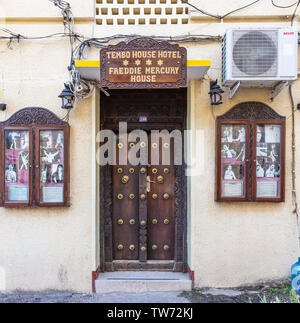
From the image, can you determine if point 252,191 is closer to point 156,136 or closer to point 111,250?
point 156,136

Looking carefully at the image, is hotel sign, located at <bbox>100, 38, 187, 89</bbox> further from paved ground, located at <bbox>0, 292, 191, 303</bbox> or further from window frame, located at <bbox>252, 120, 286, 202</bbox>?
paved ground, located at <bbox>0, 292, 191, 303</bbox>

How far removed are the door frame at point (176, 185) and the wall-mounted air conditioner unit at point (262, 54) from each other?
113cm

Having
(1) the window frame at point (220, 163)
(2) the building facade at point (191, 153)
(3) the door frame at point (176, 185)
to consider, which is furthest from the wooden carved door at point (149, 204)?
(1) the window frame at point (220, 163)

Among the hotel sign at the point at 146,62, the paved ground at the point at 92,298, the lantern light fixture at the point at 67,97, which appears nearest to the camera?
the hotel sign at the point at 146,62

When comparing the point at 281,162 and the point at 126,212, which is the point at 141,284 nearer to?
the point at 126,212

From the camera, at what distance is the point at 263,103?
15.5ft

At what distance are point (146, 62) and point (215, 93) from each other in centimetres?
114

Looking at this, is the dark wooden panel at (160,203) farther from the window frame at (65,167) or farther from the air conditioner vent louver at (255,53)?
the air conditioner vent louver at (255,53)

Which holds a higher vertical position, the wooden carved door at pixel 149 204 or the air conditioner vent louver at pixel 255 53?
the air conditioner vent louver at pixel 255 53

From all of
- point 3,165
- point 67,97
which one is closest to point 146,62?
point 67,97

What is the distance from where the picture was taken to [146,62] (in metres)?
4.11

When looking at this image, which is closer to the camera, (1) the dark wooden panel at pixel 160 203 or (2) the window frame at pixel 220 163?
(2) the window frame at pixel 220 163

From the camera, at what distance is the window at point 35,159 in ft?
15.4

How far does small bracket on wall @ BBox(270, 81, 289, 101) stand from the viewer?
14.5ft
